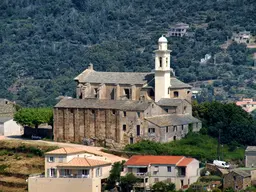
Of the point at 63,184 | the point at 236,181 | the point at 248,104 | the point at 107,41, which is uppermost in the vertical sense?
the point at 107,41

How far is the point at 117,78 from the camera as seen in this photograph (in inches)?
4163

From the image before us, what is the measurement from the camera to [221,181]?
91.9 metres

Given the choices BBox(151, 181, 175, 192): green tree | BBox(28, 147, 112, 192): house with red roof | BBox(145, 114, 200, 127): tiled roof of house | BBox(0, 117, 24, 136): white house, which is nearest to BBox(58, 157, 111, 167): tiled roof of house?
BBox(28, 147, 112, 192): house with red roof

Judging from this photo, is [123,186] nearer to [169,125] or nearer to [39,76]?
[169,125]

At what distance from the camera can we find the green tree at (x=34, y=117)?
104m

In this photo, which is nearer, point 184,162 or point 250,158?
point 184,162

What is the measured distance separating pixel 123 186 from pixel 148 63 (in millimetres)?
63000

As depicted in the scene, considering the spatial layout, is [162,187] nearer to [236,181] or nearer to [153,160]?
[153,160]

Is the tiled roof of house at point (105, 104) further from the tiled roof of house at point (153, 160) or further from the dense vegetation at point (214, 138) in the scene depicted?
the tiled roof of house at point (153, 160)

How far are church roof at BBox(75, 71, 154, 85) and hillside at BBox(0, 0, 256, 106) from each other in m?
33.8

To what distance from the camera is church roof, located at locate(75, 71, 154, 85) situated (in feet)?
344

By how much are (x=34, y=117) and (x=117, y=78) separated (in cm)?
628

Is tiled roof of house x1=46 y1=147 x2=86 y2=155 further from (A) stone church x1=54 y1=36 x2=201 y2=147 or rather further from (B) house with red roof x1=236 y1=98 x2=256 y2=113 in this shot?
(B) house with red roof x1=236 y1=98 x2=256 y2=113

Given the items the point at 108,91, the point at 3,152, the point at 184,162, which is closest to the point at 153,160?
the point at 184,162
